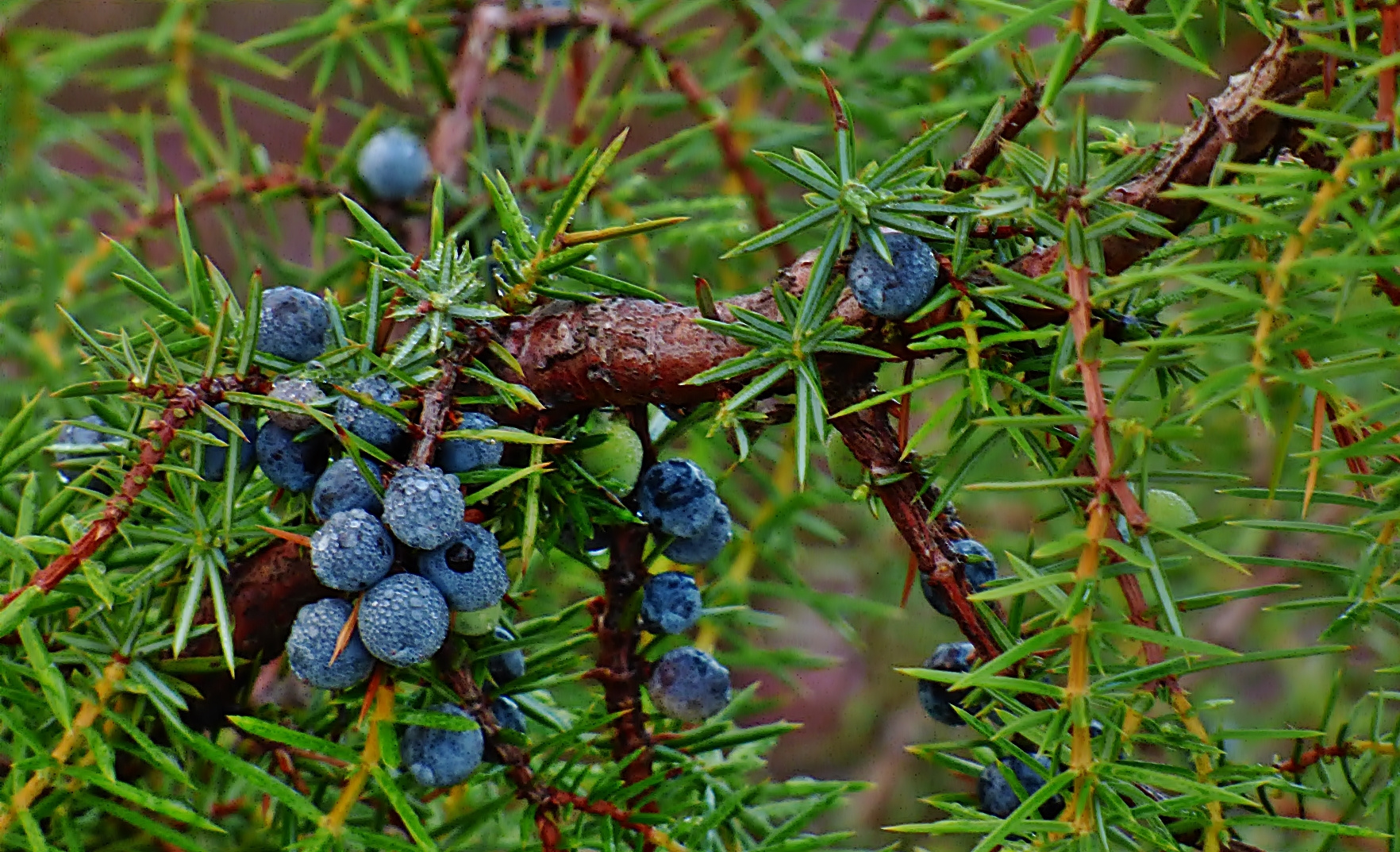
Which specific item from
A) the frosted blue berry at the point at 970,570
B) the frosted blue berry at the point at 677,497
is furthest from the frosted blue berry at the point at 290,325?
the frosted blue berry at the point at 970,570

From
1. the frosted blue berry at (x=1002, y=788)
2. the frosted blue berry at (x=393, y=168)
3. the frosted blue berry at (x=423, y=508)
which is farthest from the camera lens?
the frosted blue berry at (x=393, y=168)

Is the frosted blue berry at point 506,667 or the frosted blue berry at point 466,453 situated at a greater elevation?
the frosted blue berry at point 466,453

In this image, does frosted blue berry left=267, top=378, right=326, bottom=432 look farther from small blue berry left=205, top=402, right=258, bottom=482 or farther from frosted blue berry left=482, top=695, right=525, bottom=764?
frosted blue berry left=482, top=695, right=525, bottom=764

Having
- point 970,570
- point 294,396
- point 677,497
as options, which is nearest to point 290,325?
point 294,396

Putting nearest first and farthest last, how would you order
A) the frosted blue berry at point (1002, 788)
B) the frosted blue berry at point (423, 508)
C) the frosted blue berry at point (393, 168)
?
the frosted blue berry at point (423, 508) < the frosted blue berry at point (1002, 788) < the frosted blue berry at point (393, 168)

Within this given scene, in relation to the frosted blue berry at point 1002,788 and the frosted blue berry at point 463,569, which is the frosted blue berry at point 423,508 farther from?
Answer: the frosted blue berry at point 1002,788

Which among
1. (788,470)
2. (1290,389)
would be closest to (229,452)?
(1290,389)

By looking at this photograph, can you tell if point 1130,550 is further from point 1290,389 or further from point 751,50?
point 751,50
